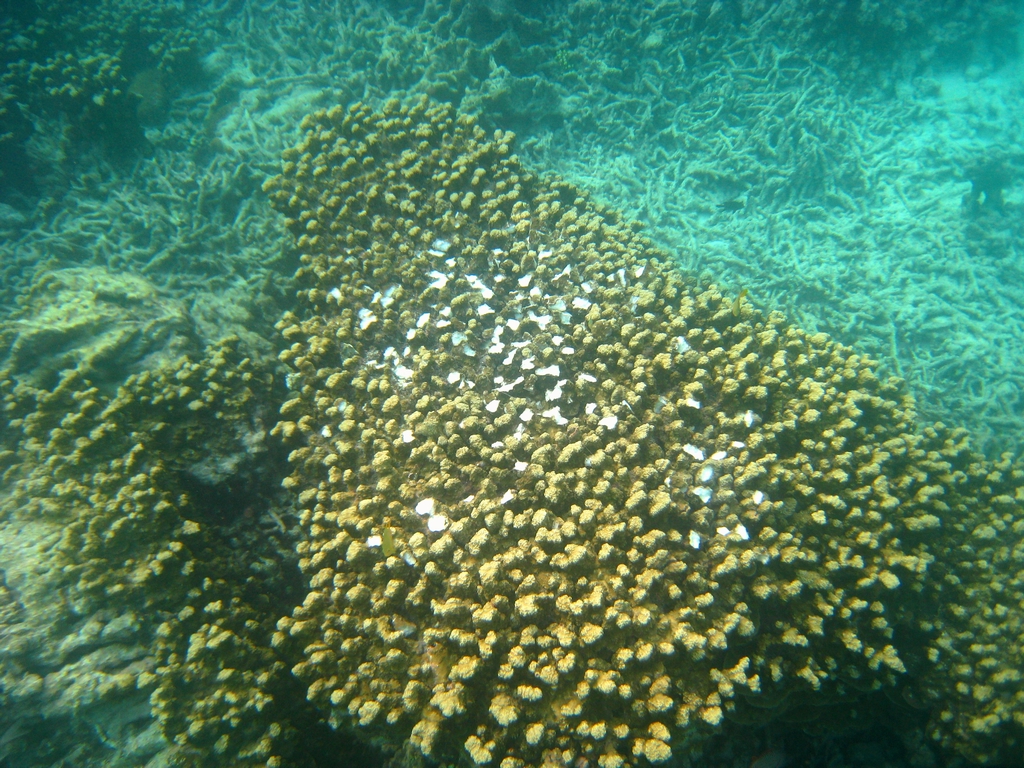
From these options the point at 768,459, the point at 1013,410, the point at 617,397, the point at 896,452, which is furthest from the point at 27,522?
the point at 1013,410

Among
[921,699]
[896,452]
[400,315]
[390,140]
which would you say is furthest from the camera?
[390,140]

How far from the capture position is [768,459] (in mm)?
3266

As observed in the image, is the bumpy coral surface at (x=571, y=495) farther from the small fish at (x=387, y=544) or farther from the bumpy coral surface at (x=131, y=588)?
the bumpy coral surface at (x=131, y=588)

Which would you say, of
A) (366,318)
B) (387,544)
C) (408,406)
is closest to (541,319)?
(408,406)

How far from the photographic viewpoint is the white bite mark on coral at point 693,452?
3.33 meters

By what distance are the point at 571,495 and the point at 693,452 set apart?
926 millimetres

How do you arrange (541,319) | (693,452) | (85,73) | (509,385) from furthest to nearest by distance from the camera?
(85,73) < (541,319) < (509,385) < (693,452)

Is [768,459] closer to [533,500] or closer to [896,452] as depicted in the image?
[896,452]

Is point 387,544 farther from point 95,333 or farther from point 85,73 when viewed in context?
point 85,73

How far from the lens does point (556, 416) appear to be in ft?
11.5

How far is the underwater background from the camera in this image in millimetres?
2957

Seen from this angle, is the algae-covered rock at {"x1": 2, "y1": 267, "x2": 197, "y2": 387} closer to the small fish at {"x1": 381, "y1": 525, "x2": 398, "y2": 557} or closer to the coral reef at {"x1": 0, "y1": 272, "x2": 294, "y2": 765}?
the coral reef at {"x1": 0, "y1": 272, "x2": 294, "y2": 765}

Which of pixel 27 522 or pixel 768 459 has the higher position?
pixel 27 522

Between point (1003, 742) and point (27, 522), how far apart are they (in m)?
6.86
